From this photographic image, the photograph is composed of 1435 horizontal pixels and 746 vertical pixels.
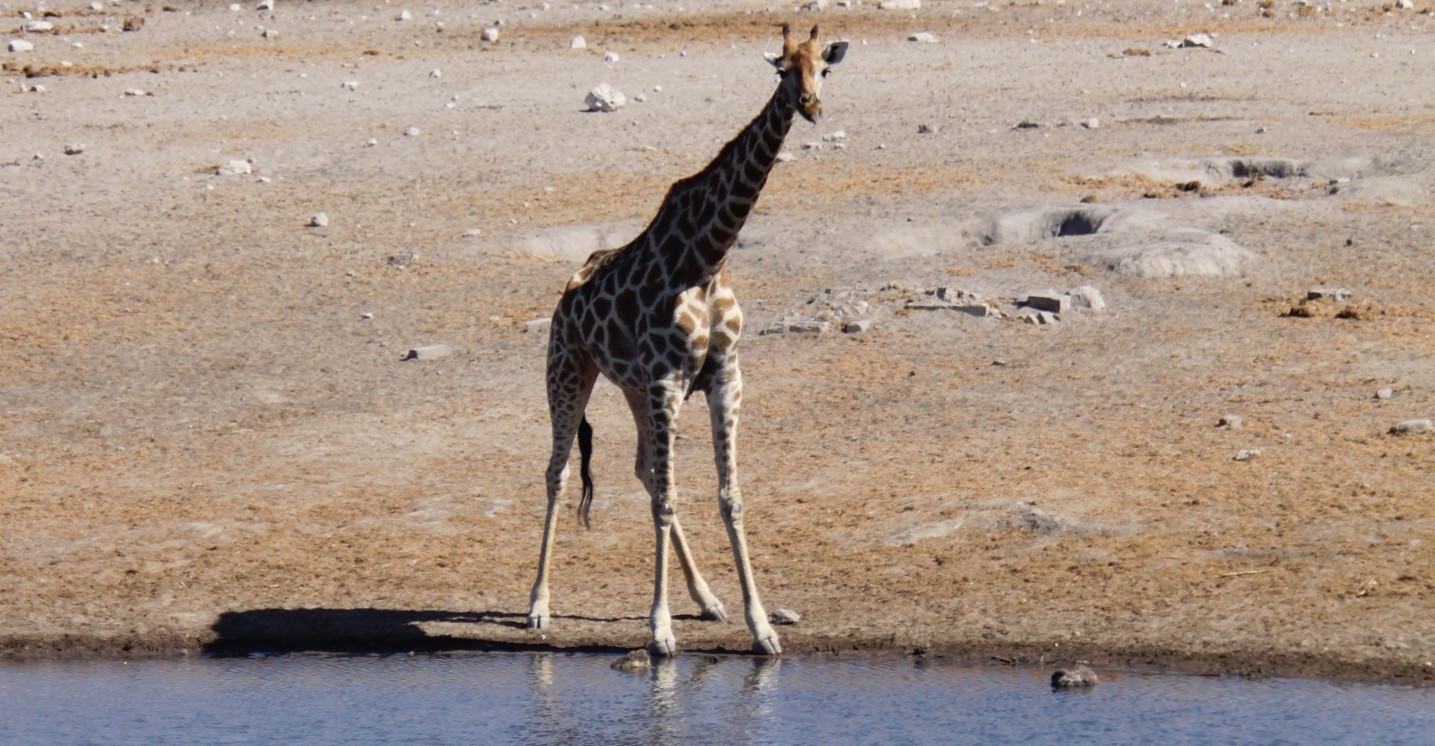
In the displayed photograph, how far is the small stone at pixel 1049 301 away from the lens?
43.9 ft

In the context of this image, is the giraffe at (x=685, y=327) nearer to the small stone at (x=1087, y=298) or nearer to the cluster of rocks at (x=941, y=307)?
the cluster of rocks at (x=941, y=307)

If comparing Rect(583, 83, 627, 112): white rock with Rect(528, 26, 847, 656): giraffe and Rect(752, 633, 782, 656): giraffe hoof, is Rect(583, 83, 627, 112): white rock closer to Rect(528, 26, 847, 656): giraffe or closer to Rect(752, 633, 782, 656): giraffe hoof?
Rect(528, 26, 847, 656): giraffe

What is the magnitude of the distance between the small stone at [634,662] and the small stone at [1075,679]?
1.77m

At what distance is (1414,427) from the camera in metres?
10.5

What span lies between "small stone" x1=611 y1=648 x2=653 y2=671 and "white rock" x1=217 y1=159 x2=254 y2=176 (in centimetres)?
1188

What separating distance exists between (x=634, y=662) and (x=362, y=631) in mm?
1465

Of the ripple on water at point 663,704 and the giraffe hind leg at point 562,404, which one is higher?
the giraffe hind leg at point 562,404

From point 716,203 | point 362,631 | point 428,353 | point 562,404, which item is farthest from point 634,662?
point 428,353

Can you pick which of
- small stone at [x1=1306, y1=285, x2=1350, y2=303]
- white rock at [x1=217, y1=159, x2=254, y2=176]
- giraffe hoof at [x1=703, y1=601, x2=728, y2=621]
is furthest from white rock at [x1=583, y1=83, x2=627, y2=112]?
giraffe hoof at [x1=703, y1=601, x2=728, y2=621]

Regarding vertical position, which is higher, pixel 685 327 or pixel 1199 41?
pixel 1199 41

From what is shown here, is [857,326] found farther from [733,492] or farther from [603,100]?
[603,100]

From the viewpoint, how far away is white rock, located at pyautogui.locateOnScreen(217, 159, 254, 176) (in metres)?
18.8

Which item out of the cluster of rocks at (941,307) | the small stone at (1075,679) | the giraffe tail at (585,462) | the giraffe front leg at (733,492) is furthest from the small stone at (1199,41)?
the small stone at (1075,679)

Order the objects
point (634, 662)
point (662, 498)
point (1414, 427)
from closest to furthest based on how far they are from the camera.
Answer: point (634, 662) → point (662, 498) → point (1414, 427)
